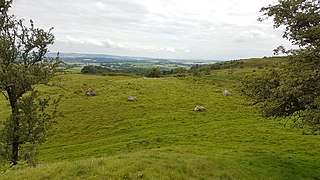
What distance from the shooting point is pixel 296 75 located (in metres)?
19.8

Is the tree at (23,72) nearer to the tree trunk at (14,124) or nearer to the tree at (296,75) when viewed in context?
the tree trunk at (14,124)

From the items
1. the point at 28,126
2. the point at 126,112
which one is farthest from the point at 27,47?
the point at 126,112

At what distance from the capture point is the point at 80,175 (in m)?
16.7

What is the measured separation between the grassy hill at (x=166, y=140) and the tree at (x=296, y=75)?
2.57 metres

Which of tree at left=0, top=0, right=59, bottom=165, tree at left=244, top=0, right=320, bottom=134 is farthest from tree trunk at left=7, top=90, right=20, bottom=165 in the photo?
tree at left=244, top=0, right=320, bottom=134

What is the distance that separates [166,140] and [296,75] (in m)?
18.5

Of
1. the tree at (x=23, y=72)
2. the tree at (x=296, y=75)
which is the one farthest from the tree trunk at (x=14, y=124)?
the tree at (x=296, y=75)

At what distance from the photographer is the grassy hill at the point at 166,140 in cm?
1853

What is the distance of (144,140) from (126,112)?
14.8 metres

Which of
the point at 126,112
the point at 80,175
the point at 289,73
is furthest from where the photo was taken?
the point at 126,112

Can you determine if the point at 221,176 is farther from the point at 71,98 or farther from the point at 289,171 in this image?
the point at 71,98

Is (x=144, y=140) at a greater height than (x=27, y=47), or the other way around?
(x=27, y=47)

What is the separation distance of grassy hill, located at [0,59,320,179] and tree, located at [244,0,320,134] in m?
2.57

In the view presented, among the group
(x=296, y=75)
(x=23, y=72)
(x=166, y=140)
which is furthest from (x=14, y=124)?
(x=296, y=75)
